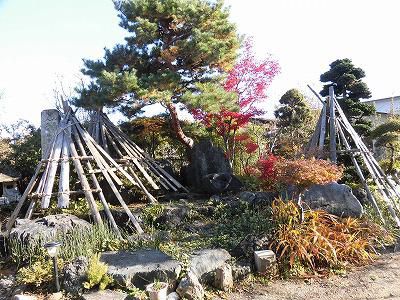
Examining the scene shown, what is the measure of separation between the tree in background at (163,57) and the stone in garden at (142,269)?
4291mm

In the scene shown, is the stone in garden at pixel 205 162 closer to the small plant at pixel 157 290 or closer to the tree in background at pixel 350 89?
the tree in background at pixel 350 89

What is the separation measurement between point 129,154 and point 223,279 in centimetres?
538

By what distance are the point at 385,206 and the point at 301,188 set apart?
10.2ft

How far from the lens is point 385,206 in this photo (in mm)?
8297

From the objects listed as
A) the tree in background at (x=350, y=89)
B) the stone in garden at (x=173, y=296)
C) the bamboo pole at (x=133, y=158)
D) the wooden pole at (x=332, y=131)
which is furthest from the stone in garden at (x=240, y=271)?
the tree in background at (x=350, y=89)

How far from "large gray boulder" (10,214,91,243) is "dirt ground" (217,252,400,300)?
3.20 metres

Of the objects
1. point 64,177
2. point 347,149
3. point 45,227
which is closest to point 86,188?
point 64,177

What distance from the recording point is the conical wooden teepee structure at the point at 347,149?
795cm

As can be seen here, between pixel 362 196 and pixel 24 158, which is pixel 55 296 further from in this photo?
pixel 24 158

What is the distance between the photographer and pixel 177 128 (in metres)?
10.3

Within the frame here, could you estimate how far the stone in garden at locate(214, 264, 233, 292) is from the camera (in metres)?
5.12

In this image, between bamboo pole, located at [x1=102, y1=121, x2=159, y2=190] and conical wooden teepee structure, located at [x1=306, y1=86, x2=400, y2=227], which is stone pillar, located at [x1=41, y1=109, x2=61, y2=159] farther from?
conical wooden teepee structure, located at [x1=306, y1=86, x2=400, y2=227]

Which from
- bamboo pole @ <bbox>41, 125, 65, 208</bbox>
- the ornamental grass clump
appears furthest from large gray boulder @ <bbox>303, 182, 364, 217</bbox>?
bamboo pole @ <bbox>41, 125, 65, 208</bbox>

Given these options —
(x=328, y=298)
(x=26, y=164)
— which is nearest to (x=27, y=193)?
(x=26, y=164)
